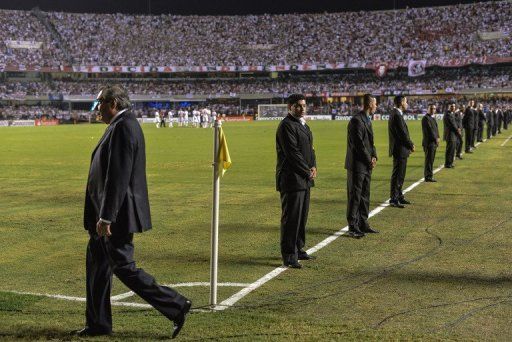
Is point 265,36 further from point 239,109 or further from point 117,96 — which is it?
point 117,96

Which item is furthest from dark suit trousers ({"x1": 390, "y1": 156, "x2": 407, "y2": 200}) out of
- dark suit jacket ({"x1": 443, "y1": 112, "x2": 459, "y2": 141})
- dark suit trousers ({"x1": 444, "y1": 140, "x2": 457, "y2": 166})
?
dark suit trousers ({"x1": 444, "y1": 140, "x2": 457, "y2": 166})

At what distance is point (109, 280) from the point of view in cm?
547

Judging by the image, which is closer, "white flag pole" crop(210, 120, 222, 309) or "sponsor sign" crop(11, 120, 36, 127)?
"white flag pole" crop(210, 120, 222, 309)

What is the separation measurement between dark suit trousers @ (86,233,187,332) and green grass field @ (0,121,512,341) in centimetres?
27

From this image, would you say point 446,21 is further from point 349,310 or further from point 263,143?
point 349,310

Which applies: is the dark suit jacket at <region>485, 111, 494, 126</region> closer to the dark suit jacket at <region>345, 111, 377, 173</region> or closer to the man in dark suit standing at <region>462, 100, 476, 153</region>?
the man in dark suit standing at <region>462, 100, 476, 153</region>

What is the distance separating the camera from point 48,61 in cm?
9256

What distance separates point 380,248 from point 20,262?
16.3 ft

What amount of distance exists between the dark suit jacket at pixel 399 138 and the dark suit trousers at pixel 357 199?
2954mm

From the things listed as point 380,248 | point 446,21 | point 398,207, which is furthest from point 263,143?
point 446,21

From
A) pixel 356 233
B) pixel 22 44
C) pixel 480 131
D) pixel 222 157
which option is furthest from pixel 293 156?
pixel 22 44

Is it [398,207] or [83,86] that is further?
[83,86]

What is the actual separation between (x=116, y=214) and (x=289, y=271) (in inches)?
128

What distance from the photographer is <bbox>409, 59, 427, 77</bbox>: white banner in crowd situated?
290ft
